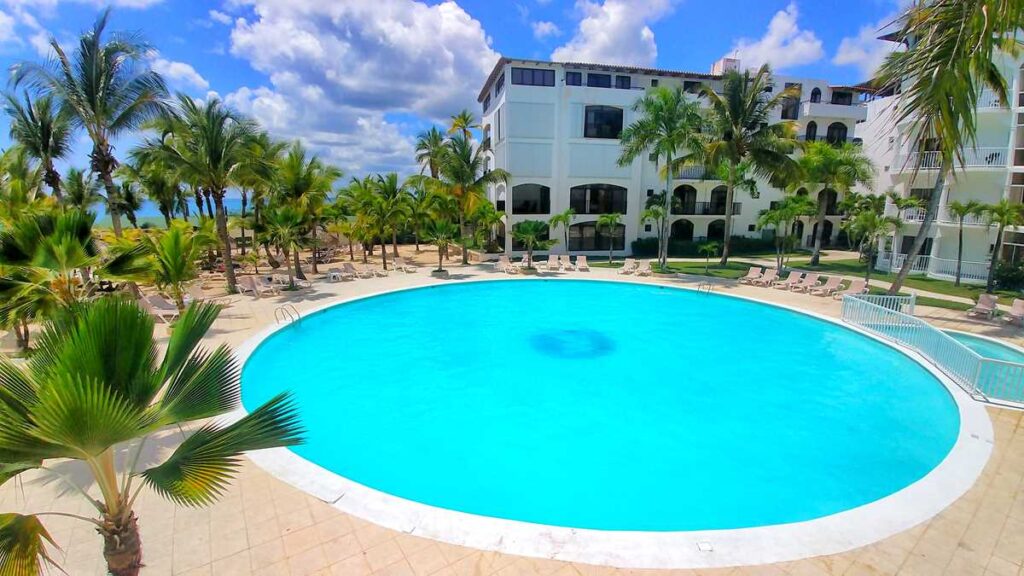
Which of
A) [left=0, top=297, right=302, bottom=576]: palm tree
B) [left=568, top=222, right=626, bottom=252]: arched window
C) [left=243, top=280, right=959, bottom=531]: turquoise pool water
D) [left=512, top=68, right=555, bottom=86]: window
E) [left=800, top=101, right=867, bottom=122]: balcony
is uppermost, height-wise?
[left=512, top=68, right=555, bottom=86]: window

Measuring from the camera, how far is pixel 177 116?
1543 centimetres

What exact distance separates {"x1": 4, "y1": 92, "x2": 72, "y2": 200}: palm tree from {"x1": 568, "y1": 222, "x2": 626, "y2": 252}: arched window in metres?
24.7

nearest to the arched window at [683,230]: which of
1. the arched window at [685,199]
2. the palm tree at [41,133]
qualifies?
the arched window at [685,199]

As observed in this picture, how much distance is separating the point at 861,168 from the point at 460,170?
21.7 m

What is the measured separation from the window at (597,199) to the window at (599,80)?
6.29m

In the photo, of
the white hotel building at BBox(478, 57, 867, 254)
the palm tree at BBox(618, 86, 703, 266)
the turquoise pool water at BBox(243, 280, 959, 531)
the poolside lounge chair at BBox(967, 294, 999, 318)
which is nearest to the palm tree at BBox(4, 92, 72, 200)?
the turquoise pool water at BBox(243, 280, 959, 531)

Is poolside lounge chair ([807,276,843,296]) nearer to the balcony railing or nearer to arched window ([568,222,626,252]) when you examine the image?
arched window ([568,222,626,252])

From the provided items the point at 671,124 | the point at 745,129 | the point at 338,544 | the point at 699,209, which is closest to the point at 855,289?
the point at 745,129

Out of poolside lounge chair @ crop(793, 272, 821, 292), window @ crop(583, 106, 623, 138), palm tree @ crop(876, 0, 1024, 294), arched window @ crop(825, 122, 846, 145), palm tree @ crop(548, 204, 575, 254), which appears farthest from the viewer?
arched window @ crop(825, 122, 846, 145)

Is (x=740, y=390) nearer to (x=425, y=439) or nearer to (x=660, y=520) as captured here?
(x=660, y=520)

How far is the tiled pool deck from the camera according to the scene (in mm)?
4711

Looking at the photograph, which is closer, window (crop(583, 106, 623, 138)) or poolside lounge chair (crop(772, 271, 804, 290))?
poolside lounge chair (crop(772, 271, 804, 290))

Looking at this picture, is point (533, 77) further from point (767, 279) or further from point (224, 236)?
point (224, 236)

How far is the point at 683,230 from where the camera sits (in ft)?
113
